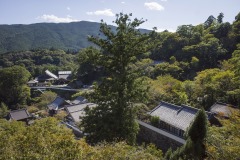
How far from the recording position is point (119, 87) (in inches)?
444

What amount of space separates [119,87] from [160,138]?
7.55 meters

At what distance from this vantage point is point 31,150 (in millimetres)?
6391

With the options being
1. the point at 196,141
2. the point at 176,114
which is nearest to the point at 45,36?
the point at 176,114

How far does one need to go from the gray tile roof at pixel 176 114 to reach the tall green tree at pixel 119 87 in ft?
23.8

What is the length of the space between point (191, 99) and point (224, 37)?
20485 millimetres

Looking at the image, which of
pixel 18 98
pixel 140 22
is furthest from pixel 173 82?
pixel 18 98

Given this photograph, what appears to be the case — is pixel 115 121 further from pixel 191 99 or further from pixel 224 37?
pixel 224 37

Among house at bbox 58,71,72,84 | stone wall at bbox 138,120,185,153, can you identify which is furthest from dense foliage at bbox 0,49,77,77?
stone wall at bbox 138,120,185,153

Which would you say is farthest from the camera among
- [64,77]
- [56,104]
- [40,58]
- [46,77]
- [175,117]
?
[40,58]

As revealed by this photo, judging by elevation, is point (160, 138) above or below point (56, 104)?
above

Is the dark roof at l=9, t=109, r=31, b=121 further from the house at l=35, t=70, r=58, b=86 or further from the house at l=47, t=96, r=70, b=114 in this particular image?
the house at l=35, t=70, r=58, b=86

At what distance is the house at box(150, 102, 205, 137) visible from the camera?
17.9 metres

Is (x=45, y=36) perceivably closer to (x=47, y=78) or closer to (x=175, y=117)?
(x=47, y=78)

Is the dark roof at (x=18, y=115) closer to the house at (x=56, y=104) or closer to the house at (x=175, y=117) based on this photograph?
the house at (x=56, y=104)
